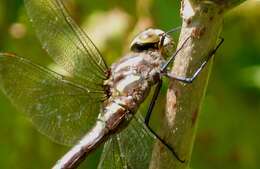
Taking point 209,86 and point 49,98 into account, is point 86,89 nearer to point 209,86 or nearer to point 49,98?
point 49,98

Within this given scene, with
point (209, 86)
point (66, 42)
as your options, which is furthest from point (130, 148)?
point (209, 86)

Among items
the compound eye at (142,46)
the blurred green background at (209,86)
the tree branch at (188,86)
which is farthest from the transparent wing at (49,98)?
the tree branch at (188,86)

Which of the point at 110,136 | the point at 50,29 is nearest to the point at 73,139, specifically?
the point at 110,136

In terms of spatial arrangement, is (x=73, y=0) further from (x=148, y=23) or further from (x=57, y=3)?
(x=57, y=3)

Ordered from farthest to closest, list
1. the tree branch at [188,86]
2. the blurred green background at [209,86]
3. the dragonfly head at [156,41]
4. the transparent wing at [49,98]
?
the blurred green background at [209,86], the transparent wing at [49,98], the dragonfly head at [156,41], the tree branch at [188,86]

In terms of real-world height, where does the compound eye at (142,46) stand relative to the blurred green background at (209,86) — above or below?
above

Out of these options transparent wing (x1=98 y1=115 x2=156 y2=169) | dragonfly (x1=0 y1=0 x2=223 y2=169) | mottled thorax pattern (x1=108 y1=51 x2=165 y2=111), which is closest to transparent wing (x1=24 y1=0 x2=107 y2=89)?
dragonfly (x1=0 y1=0 x2=223 y2=169)

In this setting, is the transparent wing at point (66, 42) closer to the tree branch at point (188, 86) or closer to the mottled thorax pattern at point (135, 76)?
the mottled thorax pattern at point (135, 76)
